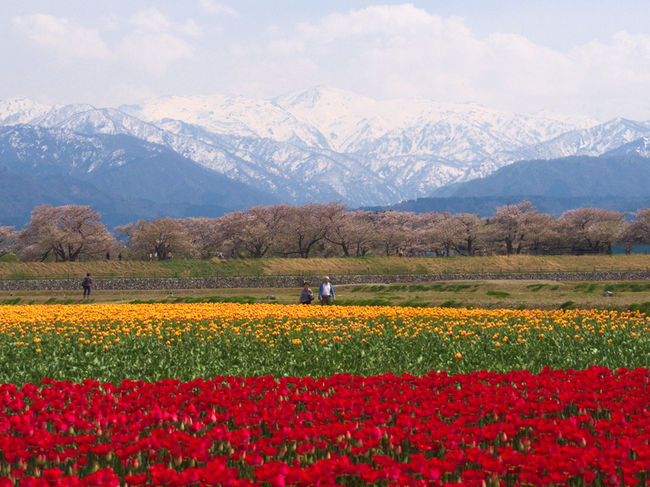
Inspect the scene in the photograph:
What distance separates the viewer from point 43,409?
923cm

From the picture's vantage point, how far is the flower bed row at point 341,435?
19.8ft

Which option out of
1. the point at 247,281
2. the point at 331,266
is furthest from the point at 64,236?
the point at 331,266

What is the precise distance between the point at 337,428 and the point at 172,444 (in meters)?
1.82

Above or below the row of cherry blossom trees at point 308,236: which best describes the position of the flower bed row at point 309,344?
below

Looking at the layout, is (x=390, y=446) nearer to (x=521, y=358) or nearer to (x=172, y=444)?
(x=172, y=444)

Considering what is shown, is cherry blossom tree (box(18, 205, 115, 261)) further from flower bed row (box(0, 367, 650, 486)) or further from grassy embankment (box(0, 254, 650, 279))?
flower bed row (box(0, 367, 650, 486))

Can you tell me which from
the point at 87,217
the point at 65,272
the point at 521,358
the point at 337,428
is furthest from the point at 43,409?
the point at 87,217

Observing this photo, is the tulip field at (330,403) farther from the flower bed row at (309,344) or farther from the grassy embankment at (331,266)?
the grassy embankment at (331,266)

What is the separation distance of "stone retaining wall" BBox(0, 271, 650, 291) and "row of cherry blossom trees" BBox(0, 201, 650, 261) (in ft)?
102

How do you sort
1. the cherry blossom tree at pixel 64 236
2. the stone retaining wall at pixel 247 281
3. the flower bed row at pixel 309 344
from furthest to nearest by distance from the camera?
the cherry blossom tree at pixel 64 236 → the stone retaining wall at pixel 247 281 → the flower bed row at pixel 309 344

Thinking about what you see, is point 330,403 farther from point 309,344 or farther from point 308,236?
point 308,236

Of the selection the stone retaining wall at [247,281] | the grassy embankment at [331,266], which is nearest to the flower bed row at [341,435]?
the stone retaining wall at [247,281]

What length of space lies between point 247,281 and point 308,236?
3954 cm

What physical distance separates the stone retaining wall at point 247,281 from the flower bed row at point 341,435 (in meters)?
64.8
